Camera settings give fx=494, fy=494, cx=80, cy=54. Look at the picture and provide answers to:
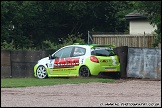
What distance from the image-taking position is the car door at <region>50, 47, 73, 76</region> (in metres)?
21.2

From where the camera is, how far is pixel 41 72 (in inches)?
869

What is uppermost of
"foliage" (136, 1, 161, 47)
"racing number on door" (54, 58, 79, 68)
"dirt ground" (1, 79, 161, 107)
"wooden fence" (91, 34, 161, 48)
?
"foliage" (136, 1, 161, 47)

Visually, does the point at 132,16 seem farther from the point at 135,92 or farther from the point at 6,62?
the point at 135,92

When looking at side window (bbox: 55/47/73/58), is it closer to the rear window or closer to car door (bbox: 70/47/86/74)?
car door (bbox: 70/47/86/74)

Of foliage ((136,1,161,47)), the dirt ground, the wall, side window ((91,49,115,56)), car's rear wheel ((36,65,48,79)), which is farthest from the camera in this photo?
car's rear wheel ((36,65,48,79))

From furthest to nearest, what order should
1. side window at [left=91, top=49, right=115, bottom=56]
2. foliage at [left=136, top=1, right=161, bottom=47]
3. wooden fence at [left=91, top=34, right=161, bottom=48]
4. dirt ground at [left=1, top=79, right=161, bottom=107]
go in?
wooden fence at [left=91, top=34, right=161, bottom=48], foliage at [left=136, top=1, right=161, bottom=47], side window at [left=91, top=49, right=115, bottom=56], dirt ground at [left=1, top=79, right=161, bottom=107]

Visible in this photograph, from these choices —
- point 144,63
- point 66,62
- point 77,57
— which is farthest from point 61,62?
point 144,63

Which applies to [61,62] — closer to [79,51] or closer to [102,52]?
[79,51]

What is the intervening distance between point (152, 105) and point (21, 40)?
2821cm

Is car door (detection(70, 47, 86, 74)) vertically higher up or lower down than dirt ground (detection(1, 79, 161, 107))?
higher up

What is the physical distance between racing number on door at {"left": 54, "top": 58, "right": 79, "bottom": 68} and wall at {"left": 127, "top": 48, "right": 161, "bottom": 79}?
7.74 ft

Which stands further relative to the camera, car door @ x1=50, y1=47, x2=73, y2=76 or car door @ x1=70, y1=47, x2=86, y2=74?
car door @ x1=50, y1=47, x2=73, y2=76

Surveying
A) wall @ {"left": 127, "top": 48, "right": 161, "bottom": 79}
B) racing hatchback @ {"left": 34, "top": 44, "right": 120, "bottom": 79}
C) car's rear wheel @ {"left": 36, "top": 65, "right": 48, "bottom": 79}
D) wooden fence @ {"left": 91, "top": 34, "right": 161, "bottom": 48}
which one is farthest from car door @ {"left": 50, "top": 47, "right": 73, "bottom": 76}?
wooden fence @ {"left": 91, "top": 34, "right": 161, "bottom": 48}

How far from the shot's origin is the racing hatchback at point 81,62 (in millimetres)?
20266
